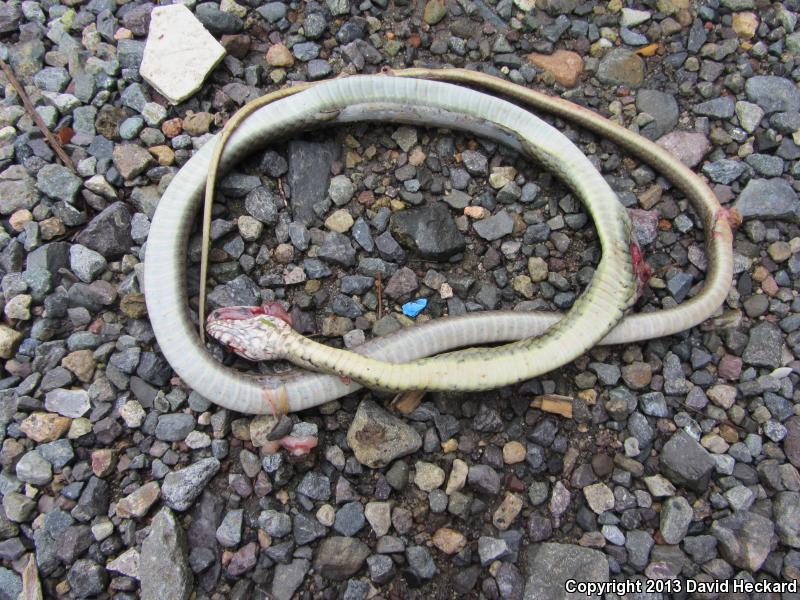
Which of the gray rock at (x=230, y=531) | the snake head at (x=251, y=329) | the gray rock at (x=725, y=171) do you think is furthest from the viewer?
the gray rock at (x=725, y=171)

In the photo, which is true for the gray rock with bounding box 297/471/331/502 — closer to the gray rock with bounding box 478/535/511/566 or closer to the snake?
the snake

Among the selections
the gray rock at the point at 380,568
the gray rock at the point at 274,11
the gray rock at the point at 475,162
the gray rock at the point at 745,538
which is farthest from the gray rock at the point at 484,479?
the gray rock at the point at 274,11

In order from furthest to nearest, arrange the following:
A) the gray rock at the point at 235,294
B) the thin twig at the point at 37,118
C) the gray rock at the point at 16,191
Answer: the thin twig at the point at 37,118
the gray rock at the point at 16,191
the gray rock at the point at 235,294

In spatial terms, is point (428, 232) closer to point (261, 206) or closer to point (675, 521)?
point (261, 206)

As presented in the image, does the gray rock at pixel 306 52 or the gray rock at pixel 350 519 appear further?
the gray rock at pixel 306 52

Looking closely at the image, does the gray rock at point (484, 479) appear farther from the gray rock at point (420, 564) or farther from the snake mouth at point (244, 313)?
the snake mouth at point (244, 313)

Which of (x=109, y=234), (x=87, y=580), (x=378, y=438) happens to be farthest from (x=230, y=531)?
(x=109, y=234)

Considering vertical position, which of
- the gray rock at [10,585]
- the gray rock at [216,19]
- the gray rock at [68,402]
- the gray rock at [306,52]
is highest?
the gray rock at [216,19]
